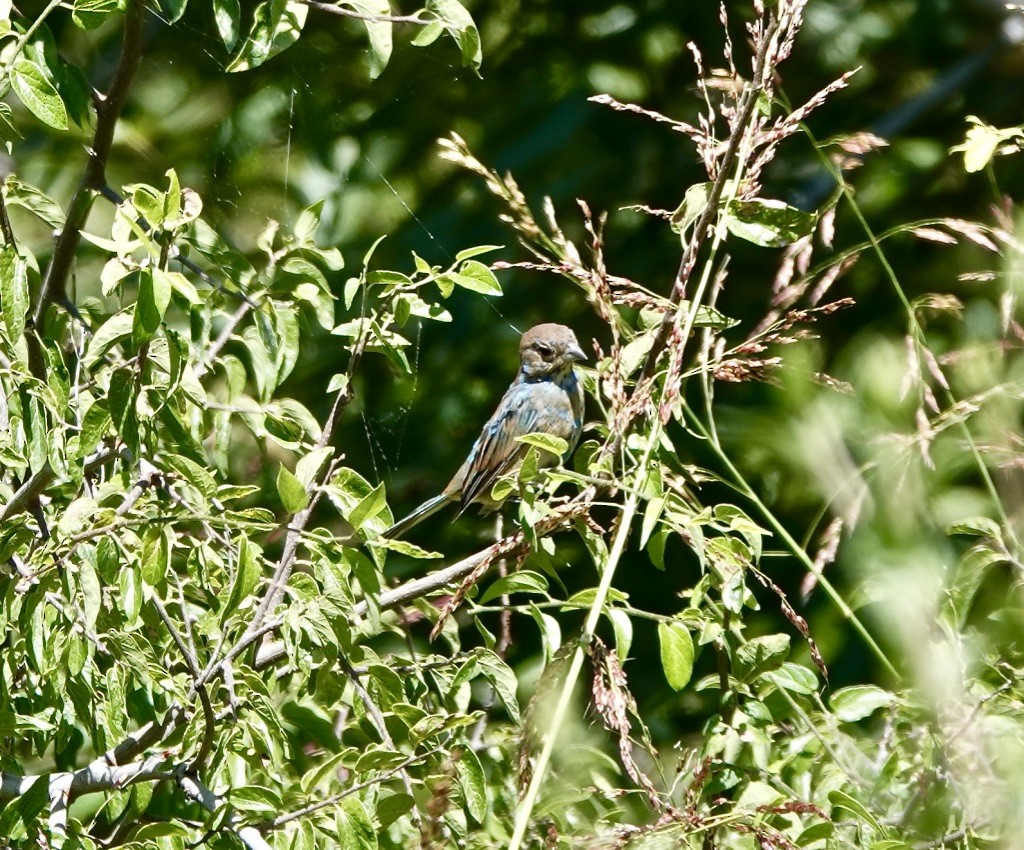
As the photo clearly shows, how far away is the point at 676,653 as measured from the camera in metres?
2.18

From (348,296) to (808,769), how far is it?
122 cm

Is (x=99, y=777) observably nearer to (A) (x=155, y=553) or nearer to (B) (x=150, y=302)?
(A) (x=155, y=553)

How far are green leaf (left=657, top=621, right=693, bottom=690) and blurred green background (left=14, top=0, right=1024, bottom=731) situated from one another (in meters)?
1.55

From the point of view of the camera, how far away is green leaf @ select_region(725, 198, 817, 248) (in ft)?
7.61

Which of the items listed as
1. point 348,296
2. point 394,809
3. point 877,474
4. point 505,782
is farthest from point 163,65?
point 877,474

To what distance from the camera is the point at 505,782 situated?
9.37 ft

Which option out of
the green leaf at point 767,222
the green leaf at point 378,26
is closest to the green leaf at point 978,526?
the green leaf at point 767,222

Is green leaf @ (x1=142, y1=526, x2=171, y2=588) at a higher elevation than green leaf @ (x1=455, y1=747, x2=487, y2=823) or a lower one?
higher

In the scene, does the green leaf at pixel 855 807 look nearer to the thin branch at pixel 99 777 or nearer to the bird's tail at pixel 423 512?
the thin branch at pixel 99 777

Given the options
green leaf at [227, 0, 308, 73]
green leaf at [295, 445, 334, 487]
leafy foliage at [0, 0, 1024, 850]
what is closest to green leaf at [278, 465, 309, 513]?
leafy foliage at [0, 0, 1024, 850]

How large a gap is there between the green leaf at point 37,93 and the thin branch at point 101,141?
0.87 feet

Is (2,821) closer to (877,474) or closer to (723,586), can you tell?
(723,586)

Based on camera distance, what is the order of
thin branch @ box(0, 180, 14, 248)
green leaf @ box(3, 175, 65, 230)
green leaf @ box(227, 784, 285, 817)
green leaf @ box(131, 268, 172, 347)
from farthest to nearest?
green leaf @ box(3, 175, 65, 230) < thin branch @ box(0, 180, 14, 248) < green leaf @ box(227, 784, 285, 817) < green leaf @ box(131, 268, 172, 347)

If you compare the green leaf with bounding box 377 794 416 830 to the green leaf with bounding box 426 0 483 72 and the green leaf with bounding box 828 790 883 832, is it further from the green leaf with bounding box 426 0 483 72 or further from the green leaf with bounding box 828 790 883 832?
the green leaf with bounding box 426 0 483 72
